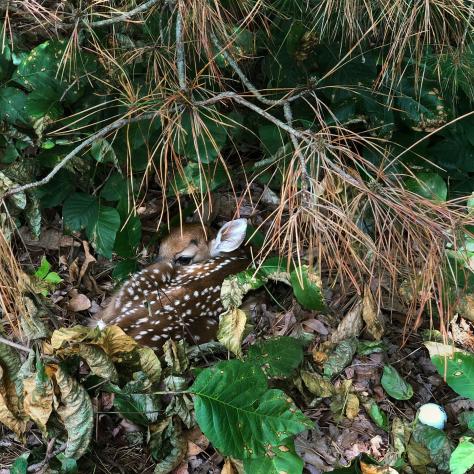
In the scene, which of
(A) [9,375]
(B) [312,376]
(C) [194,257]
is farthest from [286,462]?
(C) [194,257]

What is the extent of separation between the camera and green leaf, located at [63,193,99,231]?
2.87 meters

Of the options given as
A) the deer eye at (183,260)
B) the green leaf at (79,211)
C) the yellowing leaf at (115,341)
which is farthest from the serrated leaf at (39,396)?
the deer eye at (183,260)

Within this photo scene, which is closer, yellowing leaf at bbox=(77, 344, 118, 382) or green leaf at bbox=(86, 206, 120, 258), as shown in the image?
yellowing leaf at bbox=(77, 344, 118, 382)

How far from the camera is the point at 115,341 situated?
88.2 inches

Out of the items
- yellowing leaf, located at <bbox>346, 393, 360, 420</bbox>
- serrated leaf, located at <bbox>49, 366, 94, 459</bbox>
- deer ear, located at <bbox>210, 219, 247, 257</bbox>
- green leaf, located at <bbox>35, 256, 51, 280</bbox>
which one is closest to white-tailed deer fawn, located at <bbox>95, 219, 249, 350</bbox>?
deer ear, located at <bbox>210, 219, 247, 257</bbox>

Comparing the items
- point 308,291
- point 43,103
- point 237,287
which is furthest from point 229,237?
point 43,103

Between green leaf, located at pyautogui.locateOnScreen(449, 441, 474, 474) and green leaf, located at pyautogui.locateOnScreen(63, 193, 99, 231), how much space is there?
174 cm

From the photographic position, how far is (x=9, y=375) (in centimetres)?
223

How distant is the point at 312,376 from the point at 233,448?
2.02 ft

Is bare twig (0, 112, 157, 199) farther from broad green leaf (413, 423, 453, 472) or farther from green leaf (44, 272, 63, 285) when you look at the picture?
broad green leaf (413, 423, 453, 472)

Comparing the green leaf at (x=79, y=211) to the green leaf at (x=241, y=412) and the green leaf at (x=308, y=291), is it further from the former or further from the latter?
the green leaf at (x=241, y=412)

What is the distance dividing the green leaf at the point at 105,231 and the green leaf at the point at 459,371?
143 cm

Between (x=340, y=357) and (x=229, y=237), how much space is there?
0.82m

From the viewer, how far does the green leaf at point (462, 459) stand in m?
2.03
